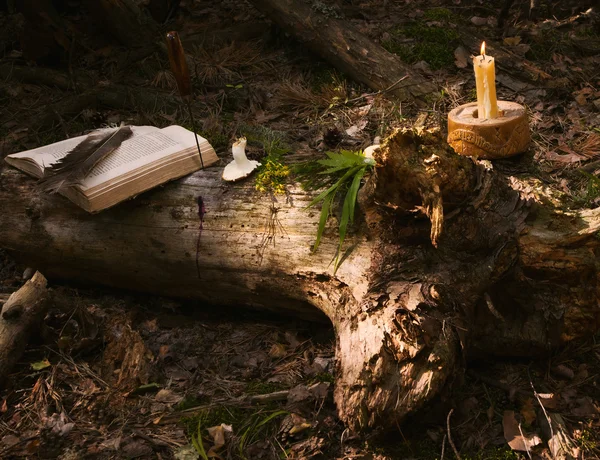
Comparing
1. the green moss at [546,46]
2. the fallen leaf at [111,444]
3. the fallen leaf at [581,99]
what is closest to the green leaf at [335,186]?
the fallen leaf at [111,444]

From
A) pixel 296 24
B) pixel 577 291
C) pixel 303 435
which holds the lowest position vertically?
pixel 303 435

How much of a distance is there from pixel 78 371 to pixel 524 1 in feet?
17.4

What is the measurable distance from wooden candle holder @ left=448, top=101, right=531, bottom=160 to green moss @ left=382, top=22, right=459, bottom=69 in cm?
244

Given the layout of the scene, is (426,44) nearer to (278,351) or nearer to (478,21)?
(478,21)

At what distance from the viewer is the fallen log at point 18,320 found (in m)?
3.27

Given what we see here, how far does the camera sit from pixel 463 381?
2.78 metres

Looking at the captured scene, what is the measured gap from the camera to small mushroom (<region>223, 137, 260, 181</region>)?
3.45 meters

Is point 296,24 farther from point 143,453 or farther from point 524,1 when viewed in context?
point 143,453

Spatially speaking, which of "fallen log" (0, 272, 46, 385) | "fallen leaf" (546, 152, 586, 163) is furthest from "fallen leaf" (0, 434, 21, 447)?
"fallen leaf" (546, 152, 586, 163)

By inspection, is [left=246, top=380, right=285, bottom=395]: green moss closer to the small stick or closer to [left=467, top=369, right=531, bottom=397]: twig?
[left=467, top=369, right=531, bottom=397]: twig

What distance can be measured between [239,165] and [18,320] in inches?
55.6

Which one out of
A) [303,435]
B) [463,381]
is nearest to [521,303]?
[463,381]

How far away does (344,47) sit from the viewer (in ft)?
17.6

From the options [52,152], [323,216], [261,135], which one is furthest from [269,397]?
[261,135]
